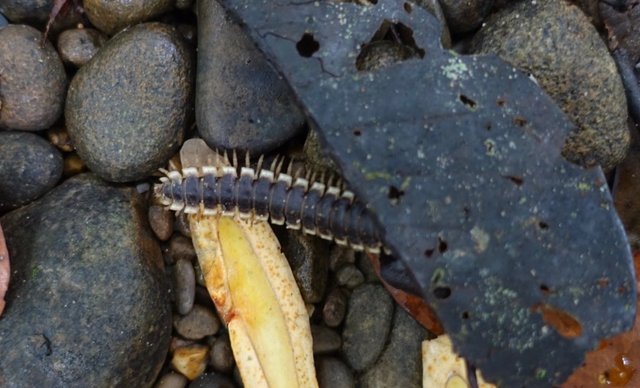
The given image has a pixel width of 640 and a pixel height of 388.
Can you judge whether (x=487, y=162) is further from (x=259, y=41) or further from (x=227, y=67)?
(x=227, y=67)

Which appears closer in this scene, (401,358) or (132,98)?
(132,98)

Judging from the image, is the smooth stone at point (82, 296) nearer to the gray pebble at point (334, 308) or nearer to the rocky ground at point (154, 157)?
the rocky ground at point (154, 157)

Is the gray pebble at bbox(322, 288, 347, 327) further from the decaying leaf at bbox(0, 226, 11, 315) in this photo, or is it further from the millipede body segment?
the decaying leaf at bbox(0, 226, 11, 315)

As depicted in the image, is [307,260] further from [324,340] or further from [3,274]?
[3,274]

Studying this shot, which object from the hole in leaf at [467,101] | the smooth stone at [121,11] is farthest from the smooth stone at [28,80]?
the hole in leaf at [467,101]

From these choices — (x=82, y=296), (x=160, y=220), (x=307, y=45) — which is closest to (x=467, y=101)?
(x=307, y=45)

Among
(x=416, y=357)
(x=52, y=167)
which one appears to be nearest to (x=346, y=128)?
(x=416, y=357)

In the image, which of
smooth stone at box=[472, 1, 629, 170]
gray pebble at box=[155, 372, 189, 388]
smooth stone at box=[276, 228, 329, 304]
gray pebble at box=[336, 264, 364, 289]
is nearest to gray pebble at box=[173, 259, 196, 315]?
gray pebble at box=[155, 372, 189, 388]
